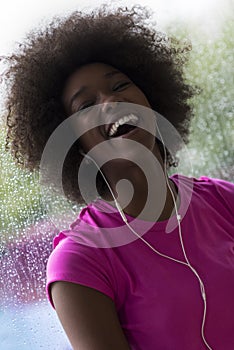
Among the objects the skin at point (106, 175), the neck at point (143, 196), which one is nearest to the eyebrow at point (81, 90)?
the skin at point (106, 175)

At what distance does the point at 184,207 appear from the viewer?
112 cm

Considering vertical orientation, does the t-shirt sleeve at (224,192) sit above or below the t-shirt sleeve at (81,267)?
above

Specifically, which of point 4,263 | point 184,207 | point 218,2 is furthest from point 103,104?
point 218,2

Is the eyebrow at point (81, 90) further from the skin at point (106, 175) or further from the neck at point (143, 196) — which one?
the neck at point (143, 196)

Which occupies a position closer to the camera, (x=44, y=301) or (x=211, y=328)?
(x=211, y=328)

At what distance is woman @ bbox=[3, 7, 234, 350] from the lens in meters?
0.97

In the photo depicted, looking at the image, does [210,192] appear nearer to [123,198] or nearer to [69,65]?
[123,198]

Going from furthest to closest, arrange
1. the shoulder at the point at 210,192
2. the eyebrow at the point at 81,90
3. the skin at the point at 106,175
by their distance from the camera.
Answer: the shoulder at the point at 210,192 < the eyebrow at the point at 81,90 < the skin at the point at 106,175

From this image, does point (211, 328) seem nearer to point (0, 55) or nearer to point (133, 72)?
point (133, 72)

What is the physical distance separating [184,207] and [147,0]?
0.48 metres

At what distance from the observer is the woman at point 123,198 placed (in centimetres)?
97

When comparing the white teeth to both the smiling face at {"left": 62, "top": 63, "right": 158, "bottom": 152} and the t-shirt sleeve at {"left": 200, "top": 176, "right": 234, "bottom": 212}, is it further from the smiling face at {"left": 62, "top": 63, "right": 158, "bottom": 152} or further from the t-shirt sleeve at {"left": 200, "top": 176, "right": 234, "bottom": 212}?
the t-shirt sleeve at {"left": 200, "top": 176, "right": 234, "bottom": 212}

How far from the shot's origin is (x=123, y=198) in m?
1.07

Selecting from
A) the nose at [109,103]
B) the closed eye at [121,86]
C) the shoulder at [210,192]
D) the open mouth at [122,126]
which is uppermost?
the closed eye at [121,86]
